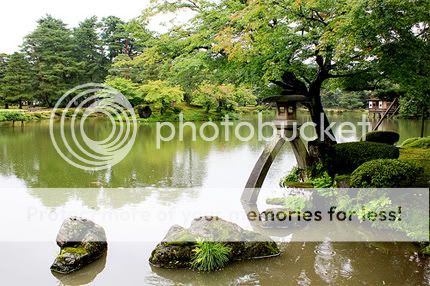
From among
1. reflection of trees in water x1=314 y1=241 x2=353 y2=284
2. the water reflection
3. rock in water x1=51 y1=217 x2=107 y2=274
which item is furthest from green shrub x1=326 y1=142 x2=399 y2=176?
the water reflection

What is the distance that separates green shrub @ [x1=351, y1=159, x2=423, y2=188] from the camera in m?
5.99

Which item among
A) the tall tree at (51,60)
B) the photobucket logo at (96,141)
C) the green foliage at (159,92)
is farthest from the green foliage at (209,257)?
the tall tree at (51,60)

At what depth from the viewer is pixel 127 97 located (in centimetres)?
3222

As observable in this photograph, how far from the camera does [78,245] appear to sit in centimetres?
555

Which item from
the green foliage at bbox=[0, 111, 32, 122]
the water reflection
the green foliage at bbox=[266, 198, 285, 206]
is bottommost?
the water reflection

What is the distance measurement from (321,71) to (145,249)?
17.8 ft

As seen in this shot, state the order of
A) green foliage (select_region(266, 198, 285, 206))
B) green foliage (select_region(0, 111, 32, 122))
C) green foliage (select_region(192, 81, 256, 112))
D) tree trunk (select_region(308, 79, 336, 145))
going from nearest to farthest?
1. green foliage (select_region(266, 198, 285, 206))
2. tree trunk (select_region(308, 79, 336, 145))
3. green foliage (select_region(0, 111, 32, 122))
4. green foliage (select_region(192, 81, 256, 112))

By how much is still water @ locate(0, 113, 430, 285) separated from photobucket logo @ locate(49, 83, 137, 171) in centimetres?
75

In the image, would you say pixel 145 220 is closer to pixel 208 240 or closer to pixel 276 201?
pixel 208 240

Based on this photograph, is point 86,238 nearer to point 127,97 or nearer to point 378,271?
point 378,271

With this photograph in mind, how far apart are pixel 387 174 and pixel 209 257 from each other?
322cm

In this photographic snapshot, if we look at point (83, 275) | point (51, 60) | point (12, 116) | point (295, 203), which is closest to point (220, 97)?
point (12, 116)

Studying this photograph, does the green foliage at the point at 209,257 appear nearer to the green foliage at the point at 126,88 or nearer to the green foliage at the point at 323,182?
the green foliage at the point at 323,182

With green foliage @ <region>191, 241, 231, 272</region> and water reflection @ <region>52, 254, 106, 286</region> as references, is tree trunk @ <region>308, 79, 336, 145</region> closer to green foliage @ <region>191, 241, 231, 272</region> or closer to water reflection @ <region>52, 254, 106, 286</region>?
green foliage @ <region>191, 241, 231, 272</region>
